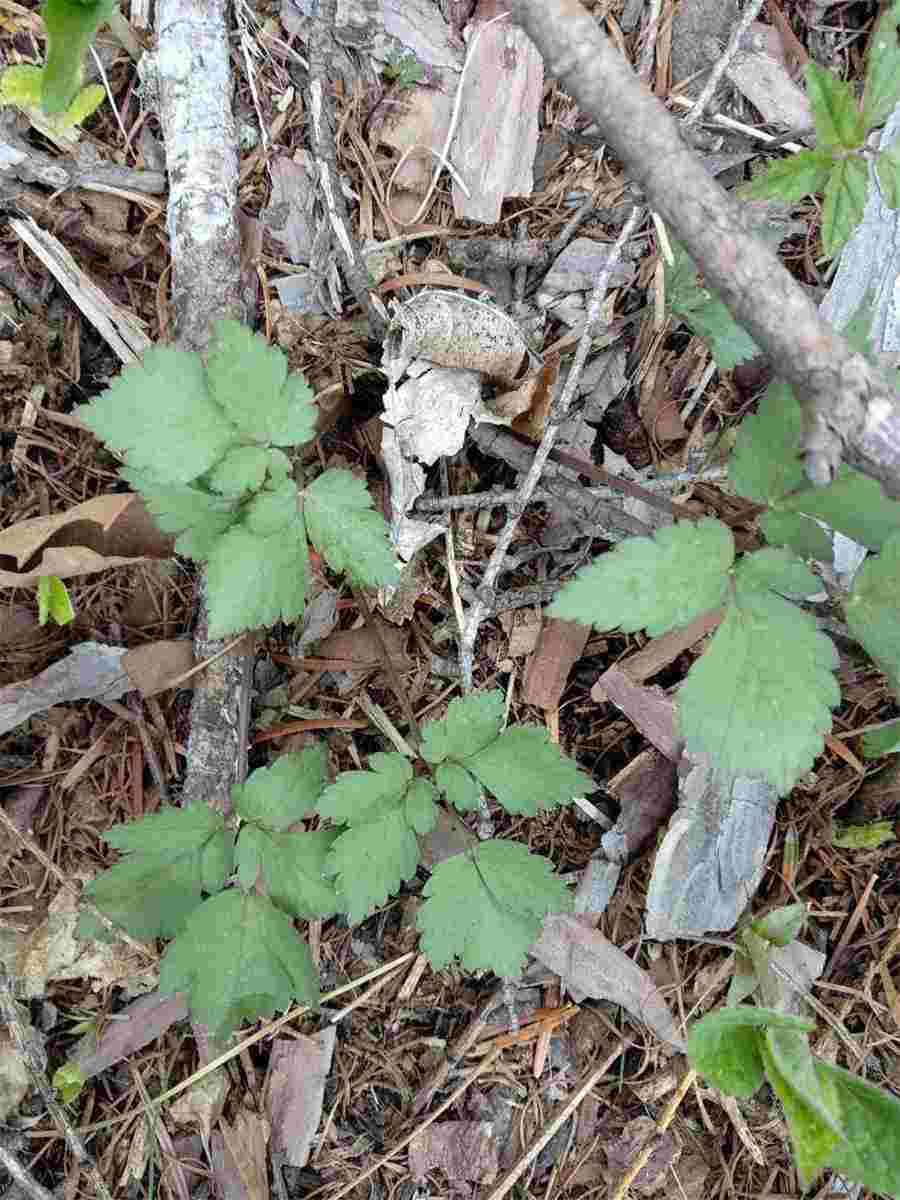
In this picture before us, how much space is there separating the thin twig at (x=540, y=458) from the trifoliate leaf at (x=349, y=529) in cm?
38

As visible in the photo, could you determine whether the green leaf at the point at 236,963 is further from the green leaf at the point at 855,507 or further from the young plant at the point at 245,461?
the green leaf at the point at 855,507

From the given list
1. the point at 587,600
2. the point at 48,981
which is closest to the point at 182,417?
the point at 587,600

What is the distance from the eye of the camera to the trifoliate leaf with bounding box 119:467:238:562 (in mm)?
1721

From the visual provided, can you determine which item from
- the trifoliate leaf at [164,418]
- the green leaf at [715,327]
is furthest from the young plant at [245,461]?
the green leaf at [715,327]

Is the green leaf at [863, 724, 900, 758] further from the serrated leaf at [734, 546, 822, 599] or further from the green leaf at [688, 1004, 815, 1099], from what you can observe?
the green leaf at [688, 1004, 815, 1099]

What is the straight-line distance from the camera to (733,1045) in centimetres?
147

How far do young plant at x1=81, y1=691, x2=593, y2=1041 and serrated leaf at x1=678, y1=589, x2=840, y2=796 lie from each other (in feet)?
1.42

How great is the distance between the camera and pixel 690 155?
1.32m

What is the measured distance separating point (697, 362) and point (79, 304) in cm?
139

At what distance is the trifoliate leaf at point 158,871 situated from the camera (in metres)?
1.82

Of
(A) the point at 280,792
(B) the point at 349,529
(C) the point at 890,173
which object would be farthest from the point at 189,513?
(C) the point at 890,173

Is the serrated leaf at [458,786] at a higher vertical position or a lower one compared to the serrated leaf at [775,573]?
lower

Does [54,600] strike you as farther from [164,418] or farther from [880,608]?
[880,608]

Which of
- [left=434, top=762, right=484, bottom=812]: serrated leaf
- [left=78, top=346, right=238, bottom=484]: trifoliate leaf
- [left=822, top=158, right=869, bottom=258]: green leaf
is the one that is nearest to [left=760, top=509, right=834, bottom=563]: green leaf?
[left=822, top=158, right=869, bottom=258]: green leaf
